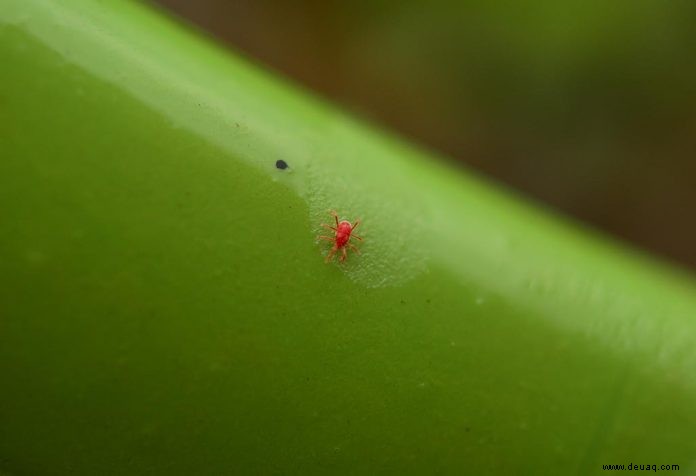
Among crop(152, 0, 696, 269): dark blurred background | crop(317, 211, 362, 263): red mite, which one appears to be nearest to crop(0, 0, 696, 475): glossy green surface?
crop(317, 211, 362, 263): red mite

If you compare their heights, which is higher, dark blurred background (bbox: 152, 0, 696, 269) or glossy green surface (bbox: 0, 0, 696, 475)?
dark blurred background (bbox: 152, 0, 696, 269)

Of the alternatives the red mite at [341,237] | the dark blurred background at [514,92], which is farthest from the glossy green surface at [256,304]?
the dark blurred background at [514,92]

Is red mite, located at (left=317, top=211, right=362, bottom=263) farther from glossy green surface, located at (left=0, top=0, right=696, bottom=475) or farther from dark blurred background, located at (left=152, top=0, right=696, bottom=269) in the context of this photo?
dark blurred background, located at (left=152, top=0, right=696, bottom=269)

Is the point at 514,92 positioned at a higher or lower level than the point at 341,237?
higher

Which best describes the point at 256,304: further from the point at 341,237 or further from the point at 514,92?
the point at 514,92

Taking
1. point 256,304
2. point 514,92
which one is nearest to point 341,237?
point 256,304

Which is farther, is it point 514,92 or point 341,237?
point 514,92

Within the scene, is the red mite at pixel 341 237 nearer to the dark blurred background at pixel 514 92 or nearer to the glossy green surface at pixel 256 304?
the glossy green surface at pixel 256 304

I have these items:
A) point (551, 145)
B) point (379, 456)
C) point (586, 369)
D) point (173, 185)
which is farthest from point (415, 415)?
→ point (551, 145)
